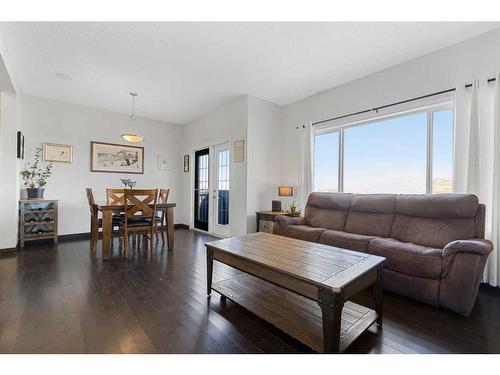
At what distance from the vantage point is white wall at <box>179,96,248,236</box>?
4.25m

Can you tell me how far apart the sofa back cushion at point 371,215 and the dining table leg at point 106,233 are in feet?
10.7

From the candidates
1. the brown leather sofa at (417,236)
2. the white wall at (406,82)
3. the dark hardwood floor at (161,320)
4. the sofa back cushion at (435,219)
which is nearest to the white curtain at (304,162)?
the white wall at (406,82)

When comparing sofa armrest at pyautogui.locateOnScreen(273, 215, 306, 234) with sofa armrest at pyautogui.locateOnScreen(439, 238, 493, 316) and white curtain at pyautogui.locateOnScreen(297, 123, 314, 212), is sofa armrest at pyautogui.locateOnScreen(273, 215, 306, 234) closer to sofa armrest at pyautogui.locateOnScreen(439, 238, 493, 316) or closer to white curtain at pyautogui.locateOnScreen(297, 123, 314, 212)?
white curtain at pyautogui.locateOnScreen(297, 123, 314, 212)

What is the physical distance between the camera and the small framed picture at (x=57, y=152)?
171 inches

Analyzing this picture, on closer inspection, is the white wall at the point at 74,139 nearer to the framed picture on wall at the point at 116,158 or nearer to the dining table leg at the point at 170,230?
the framed picture on wall at the point at 116,158

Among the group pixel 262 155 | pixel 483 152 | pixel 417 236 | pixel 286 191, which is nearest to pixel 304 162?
pixel 286 191

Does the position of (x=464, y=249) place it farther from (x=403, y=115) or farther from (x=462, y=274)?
(x=403, y=115)

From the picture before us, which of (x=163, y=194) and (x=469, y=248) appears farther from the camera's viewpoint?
(x=163, y=194)

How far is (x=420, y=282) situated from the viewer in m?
2.07

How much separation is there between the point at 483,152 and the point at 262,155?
2946 mm

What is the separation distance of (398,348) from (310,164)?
2.97 m

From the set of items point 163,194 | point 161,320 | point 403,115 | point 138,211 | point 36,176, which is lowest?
point 161,320

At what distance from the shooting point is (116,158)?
201 inches

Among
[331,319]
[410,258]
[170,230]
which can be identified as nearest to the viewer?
[331,319]
